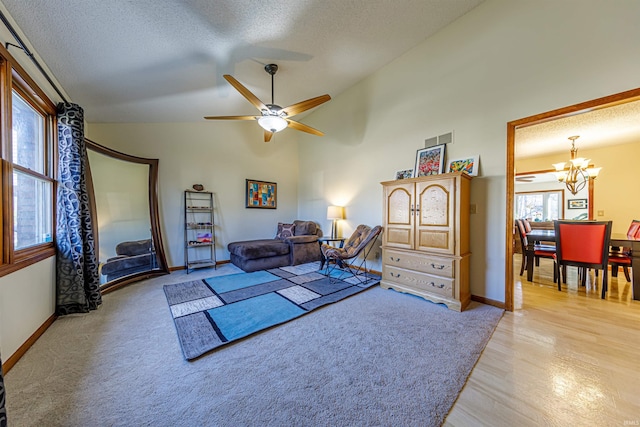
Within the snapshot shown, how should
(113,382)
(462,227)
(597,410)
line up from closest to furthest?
(597,410)
(113,382)
(462,227)

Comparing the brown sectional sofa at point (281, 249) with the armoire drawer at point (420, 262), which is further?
the brown sectional sofa at point (281, 249)

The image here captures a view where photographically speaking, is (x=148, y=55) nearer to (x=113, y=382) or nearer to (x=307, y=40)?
(x=307, y=40)

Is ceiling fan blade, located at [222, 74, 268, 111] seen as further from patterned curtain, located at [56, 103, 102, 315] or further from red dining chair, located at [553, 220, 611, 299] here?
red dining chair, located at [553, 220, 611, 299]

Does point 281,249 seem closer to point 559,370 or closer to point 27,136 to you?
point 27,136

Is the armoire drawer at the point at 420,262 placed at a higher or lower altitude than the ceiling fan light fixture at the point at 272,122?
lower

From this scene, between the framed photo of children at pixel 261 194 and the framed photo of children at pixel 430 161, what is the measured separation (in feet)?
11.1

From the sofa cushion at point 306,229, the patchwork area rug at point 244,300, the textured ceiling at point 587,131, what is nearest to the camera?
the patchwork area rug at point 244,300

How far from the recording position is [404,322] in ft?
7.39

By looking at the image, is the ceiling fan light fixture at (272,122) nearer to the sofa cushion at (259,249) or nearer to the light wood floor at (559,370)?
the sofa cushion at (259,249)

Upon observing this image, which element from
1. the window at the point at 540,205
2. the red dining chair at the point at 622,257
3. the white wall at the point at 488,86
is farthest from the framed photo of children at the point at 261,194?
the window at the point at 540,205

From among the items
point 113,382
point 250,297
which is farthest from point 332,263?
point 113,382

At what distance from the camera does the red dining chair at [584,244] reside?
9.57 feet

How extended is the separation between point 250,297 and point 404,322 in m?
1.85

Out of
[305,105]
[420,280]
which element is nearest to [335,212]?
[420,280]
